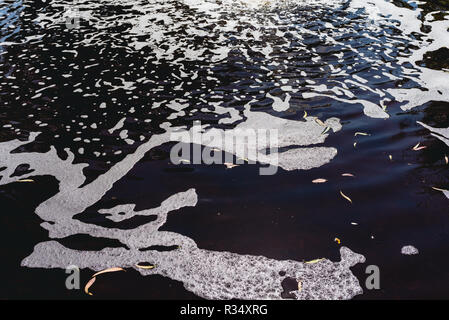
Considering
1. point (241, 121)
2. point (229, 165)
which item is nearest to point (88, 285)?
point (229, 165)

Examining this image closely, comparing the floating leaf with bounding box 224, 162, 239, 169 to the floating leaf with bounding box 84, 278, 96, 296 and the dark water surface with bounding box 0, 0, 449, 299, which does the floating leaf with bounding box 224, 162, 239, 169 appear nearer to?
the dark water surface with bounding box 0, 0, 449, 299

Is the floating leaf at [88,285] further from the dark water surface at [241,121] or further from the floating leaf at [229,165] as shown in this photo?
the floating leaf at [229,165]

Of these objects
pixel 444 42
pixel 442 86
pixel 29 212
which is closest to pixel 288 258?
pixel 29 212

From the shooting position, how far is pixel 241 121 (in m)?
4.70

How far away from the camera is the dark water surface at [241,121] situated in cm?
279

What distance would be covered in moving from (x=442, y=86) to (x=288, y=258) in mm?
4790

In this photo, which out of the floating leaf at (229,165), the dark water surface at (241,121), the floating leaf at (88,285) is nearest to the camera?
the floating leaf at (88,285)

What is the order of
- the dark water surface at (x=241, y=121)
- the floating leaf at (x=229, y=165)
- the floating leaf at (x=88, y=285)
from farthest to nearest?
the floating leaf at (x=229, y=165) < the dark water surface at (x=241, y=121) < the floating leaf at (x=88, y=285)

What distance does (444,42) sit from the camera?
7.02 m

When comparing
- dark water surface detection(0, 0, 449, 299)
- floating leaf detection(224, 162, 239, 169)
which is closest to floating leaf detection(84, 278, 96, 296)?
dark water surface detection(0, 0, 449, 299)

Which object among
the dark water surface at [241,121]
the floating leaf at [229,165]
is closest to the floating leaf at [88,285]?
the dark water surface at [241,121]

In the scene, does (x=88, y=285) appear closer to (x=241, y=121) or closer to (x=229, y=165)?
(x=229, y=165)

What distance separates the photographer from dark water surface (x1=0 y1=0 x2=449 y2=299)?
279 cm
